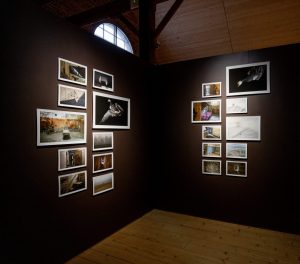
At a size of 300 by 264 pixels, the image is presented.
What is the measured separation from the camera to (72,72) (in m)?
2.79

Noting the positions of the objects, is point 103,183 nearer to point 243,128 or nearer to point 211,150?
point 211,150

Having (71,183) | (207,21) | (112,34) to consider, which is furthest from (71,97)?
(207,21)

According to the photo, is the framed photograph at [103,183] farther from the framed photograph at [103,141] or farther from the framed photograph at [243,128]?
the framed photograph at [243,128]

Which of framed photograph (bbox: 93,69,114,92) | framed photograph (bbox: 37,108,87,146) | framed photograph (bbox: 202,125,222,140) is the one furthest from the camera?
framed photograph (bbox: 202,125,222,140)

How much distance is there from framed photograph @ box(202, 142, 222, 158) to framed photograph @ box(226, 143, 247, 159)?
146 millimetres

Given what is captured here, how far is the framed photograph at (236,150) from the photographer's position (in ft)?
12.2

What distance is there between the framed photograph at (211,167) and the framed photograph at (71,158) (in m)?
2.06

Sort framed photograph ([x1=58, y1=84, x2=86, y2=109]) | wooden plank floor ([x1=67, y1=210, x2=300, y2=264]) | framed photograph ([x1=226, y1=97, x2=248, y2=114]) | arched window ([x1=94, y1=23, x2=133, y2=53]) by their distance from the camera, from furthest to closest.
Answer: arched window ([x1=94, y1=23, x2=133, y2=53])
framed photograph ([x1=226, y1=97, x2=248, y2=114])
wooden plank floor ([x1=67, y1=210, x2=300, y2=264])
framed photograph ([x1=58, y1=84, x2=86, y2=109])

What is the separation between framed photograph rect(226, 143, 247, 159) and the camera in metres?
3.72

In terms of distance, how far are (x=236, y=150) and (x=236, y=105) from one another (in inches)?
28.0

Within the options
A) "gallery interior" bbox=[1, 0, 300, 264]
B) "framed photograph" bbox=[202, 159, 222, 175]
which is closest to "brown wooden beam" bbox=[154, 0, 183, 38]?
"gallery interior" bbox=[1, 0, 300, 264]

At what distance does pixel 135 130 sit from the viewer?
3.98 m

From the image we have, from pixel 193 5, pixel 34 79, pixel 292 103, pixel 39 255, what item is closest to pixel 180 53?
pixel 193 5

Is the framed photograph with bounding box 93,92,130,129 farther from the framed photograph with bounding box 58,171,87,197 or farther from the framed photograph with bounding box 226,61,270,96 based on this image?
the framed photograph with bounding box 226,61,270,96
